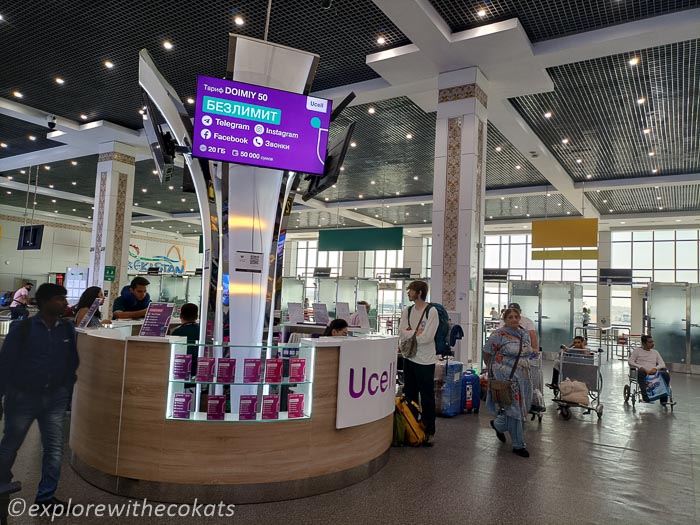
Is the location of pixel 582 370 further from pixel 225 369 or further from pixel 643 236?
pixel 643 236

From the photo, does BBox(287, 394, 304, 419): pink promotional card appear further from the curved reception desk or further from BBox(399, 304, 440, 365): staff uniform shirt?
BBox(399, 304, 440, 365): staff uniform shirt

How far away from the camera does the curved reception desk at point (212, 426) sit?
3.29m

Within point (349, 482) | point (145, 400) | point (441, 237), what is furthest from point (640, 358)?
point (145, 400)

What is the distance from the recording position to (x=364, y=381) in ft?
12.9

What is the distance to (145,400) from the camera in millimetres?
3367

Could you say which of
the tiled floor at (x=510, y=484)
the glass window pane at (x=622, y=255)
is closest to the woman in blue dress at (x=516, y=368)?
the tiled floor at (x=510, y=484)

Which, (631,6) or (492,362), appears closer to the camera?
(492,362)

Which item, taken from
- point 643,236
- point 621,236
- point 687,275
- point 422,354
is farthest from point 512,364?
point 687,275

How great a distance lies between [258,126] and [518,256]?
71.6 ft

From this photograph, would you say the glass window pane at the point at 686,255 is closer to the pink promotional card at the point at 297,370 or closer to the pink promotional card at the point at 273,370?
the pink promotional card at the point at 297,370

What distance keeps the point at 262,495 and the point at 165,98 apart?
3.50 metres

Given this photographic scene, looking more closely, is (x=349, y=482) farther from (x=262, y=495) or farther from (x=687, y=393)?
(x=687, y=393)

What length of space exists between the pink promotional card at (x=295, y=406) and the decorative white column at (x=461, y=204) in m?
4.37

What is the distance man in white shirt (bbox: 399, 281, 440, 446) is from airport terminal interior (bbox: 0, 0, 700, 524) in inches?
17.2
